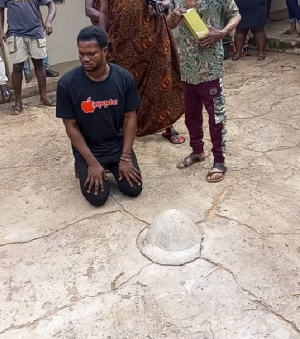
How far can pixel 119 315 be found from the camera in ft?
7.76

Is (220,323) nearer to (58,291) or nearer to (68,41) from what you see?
(58,291)

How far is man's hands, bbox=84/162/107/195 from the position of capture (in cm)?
324

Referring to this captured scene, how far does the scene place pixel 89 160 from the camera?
10.7 ft

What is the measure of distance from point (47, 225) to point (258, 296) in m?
1.42

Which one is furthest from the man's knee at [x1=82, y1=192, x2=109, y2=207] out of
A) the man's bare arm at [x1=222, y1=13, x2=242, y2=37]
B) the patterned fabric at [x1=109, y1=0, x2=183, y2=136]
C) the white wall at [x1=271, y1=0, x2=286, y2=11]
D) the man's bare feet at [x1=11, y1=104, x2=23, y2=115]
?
the white wall at [x1=271, y1=0, x2=286, y2=11]

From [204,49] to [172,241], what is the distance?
131 centimetres

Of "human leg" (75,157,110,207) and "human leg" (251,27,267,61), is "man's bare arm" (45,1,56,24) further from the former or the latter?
"human leg" (251,27,267,61)

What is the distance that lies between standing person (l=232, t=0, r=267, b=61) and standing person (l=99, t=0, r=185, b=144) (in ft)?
8.59

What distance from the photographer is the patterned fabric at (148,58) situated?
12.3ft

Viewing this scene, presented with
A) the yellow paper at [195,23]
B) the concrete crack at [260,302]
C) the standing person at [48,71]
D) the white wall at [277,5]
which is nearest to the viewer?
the concrete crack at [260,302]

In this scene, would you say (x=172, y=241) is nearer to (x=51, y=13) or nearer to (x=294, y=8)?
(x=51, y=13)

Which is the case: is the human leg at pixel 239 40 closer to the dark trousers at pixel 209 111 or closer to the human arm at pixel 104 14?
the human arm at pixel 104 14

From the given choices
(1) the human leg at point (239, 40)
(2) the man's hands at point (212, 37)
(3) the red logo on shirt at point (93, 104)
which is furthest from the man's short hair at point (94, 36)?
(1) the human leg at point (239, 40)

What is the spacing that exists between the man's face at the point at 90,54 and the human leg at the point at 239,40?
152 inches
